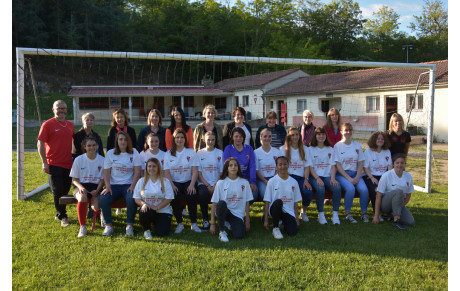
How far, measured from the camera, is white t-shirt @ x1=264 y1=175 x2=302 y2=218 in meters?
4.52

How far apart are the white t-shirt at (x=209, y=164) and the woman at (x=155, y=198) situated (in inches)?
24.9

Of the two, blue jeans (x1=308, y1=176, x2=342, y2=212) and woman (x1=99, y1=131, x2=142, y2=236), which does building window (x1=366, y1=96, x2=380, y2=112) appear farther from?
woman (x1=99, y1=131, x2=142, y2=236)

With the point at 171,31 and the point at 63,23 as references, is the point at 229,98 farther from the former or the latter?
the point at 63,23

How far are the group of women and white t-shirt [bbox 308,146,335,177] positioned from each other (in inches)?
0.6

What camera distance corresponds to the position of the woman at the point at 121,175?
4449mm

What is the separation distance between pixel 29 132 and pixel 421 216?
17.9 meters

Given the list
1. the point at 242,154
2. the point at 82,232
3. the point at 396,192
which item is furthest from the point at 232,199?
the point at 396,192

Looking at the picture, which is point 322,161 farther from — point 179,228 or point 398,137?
point 179,228

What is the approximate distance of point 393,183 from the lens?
4.86 metres

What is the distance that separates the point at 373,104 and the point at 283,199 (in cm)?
1721

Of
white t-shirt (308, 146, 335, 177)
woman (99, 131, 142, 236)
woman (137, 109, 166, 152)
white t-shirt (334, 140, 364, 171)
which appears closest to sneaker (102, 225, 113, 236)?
woman (99, 131, 142, 236)

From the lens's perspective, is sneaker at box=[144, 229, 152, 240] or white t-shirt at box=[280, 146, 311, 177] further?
white t-shirt at box=[280, 146, 311, 177]

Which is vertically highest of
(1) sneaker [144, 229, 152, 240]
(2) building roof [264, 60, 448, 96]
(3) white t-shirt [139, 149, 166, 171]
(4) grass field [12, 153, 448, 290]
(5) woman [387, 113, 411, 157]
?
(2) building roof [264, 60, 448, 96]

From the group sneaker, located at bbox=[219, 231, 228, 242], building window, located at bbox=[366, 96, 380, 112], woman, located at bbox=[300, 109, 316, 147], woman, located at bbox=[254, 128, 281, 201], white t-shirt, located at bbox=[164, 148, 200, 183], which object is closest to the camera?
A: sneaker, located at bbox=[219, 231, 228, 242]
